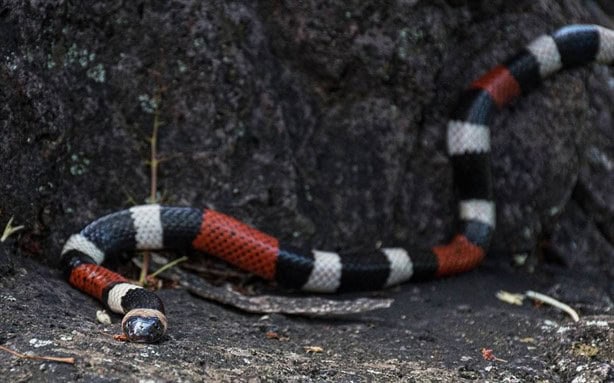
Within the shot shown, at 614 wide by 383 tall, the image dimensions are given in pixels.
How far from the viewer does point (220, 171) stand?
4.84 metres

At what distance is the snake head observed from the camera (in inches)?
131

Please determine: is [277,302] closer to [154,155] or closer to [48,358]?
[154,155]

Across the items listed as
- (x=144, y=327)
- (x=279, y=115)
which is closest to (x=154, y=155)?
(x=279, y=115)

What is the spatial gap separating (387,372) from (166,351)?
36.0 inches

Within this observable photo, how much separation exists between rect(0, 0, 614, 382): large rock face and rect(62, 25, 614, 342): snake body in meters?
0.12

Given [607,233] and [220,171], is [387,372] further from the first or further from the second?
[607,233]

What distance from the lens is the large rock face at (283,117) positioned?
171 inches

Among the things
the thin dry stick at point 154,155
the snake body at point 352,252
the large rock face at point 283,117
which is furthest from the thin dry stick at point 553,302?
the thin dry stick at point 154,155

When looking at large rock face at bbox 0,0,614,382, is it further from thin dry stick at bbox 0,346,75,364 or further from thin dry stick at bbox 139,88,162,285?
thin dry stick at bbox 0,346,75,364

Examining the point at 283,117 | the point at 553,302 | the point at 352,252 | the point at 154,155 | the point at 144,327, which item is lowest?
the point at 553,302

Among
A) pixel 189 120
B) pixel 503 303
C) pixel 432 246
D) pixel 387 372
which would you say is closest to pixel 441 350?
pixel 387 372

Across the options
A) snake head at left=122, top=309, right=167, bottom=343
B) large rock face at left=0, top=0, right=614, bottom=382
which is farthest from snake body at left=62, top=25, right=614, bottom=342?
large rock face at left=0, top=0, right=614, bottom=382

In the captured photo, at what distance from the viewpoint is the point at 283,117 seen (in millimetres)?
4938

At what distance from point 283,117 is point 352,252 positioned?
2.99ft
